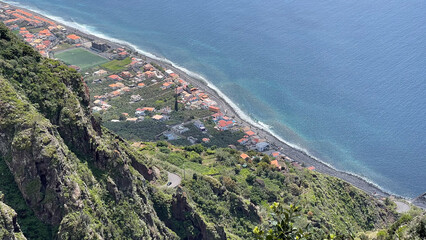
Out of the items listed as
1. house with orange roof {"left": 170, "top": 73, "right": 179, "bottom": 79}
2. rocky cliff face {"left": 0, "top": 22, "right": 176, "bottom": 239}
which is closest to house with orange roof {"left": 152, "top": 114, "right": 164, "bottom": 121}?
house with orange roof {"left": 170, "top": 73, "right": 179, "bottom": 79}

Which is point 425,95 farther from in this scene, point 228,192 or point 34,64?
point 34,64

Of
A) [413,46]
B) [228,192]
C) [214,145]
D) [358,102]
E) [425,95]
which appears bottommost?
[214,145]

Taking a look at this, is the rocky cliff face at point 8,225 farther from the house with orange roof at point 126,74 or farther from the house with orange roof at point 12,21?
the house with orange roof at point 12,21

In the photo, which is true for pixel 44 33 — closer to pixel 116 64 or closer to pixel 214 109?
pixel 116 64

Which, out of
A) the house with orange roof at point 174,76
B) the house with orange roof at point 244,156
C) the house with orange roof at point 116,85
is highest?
the house with orange roof at point 244,156

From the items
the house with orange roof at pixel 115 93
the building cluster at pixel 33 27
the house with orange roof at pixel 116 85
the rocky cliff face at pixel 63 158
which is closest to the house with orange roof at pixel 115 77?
the house with orange roof at pixel 116 85

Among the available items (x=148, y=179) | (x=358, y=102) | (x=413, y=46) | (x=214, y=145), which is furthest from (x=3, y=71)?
(x=413, y=46)

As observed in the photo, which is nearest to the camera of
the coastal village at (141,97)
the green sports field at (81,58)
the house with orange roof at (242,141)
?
the house with orange roof at (242,141)

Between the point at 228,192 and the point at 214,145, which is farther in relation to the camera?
the point at 214,145
